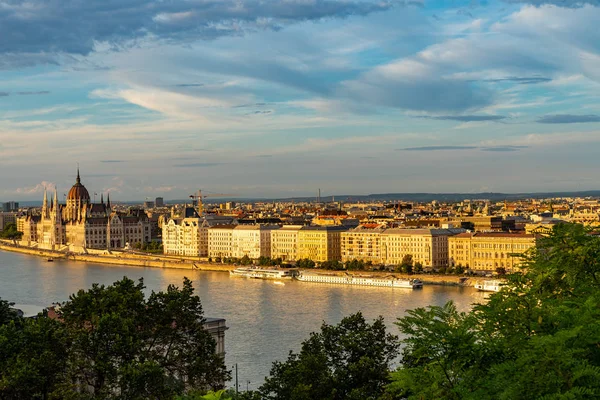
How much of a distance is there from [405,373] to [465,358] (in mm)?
366

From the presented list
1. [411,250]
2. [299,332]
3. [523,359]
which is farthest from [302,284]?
[523,359]

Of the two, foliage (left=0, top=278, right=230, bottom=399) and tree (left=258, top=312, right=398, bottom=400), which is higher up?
foliage (left=0, top=278, right=230, bottom=399)

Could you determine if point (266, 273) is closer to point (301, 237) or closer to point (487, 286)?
point (301, 237)

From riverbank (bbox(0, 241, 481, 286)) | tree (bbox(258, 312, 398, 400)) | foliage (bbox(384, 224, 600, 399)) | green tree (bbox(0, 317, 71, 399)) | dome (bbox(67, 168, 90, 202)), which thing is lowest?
riverbank (bbox(0, 241, 481, 286))

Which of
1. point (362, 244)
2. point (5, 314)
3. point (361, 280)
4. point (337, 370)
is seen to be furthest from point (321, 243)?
point (337, 370)

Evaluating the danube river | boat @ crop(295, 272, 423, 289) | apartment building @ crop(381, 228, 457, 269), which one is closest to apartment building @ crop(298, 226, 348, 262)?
apartment building @ crop(381, 228, 457, 269)

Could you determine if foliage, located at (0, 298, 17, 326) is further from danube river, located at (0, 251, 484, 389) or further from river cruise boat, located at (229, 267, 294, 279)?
river cruise boat, located at (229, 267, 294, 279)

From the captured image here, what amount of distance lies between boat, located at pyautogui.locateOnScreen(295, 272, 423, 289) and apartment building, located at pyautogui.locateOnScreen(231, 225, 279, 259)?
9.55 metres

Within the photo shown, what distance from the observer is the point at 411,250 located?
37188mm

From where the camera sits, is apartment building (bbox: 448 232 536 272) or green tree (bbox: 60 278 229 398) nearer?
green tree (bbox: 60 278 229 398)

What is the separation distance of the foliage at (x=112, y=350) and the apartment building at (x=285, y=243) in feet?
109

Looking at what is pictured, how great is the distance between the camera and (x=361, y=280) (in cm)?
3056

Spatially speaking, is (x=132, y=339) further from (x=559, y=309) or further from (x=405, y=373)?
(x=559, y=309)

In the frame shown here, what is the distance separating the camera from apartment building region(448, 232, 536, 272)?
111 feet
